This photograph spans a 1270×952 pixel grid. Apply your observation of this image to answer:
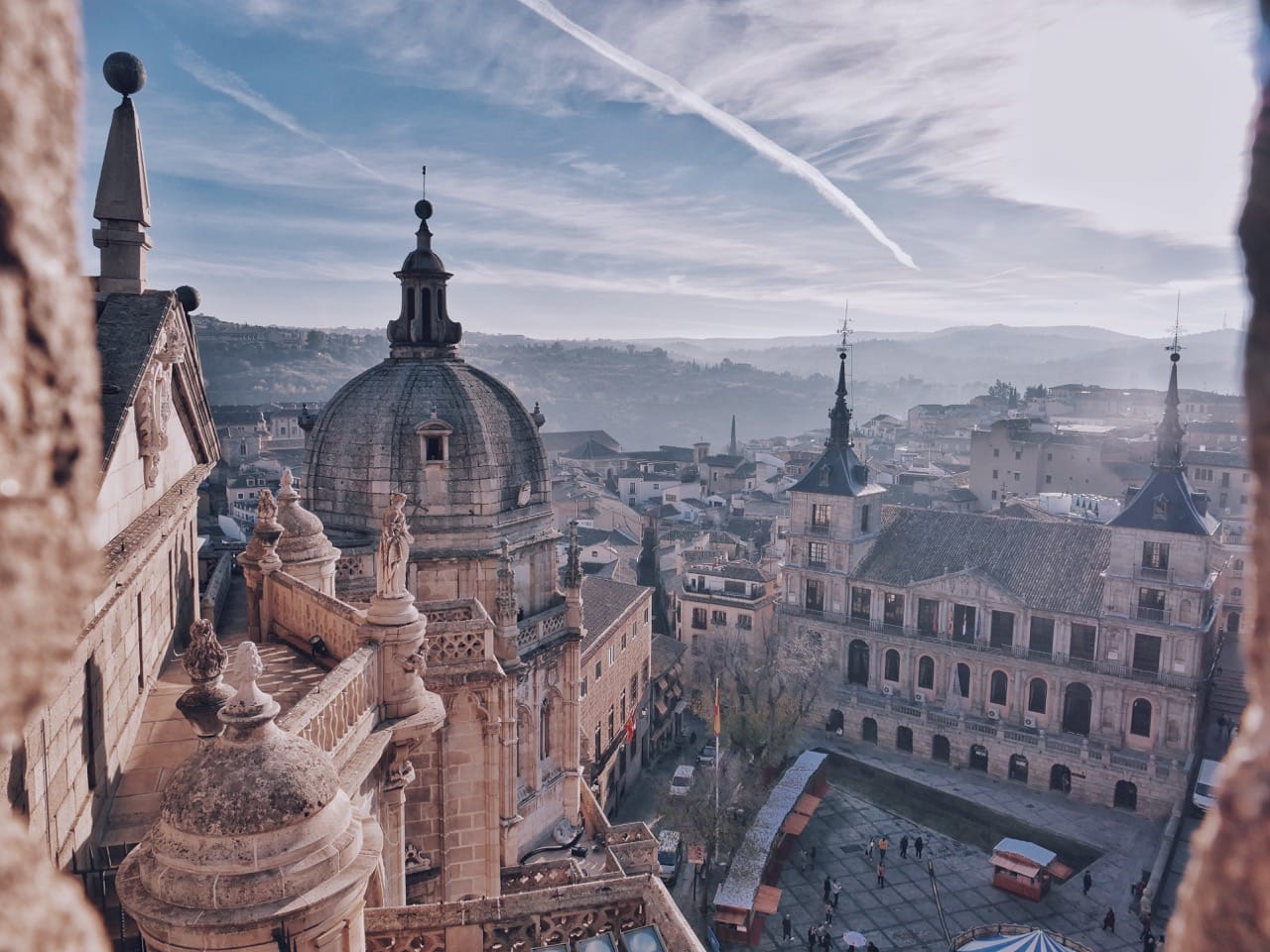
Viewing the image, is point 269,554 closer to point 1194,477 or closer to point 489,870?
point 489,870

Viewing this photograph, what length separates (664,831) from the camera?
41469 mm

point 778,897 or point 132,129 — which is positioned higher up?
point 132,129

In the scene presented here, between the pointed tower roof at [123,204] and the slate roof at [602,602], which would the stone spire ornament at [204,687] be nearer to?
the pointed tower roof at [123,204]

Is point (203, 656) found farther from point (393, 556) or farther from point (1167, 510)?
point (1167, 510)

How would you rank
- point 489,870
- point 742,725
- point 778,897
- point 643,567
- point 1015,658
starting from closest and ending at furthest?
1. point 489,870
2. point 778,897
3. point 742,725
4. point 1015,658
5. point 643,567

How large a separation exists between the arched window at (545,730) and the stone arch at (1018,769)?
96.0 ft

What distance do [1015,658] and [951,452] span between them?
8362 cm

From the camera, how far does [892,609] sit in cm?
5550

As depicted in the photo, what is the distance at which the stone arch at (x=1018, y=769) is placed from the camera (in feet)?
160

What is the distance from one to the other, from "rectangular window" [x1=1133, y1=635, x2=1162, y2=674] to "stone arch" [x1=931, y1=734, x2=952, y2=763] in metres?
9.93

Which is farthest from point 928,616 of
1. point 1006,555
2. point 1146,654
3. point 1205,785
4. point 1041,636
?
point 1205,785

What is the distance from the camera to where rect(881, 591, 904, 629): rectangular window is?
55.1m

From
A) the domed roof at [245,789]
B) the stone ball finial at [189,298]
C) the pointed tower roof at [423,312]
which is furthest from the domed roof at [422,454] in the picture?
the domed roof at [245,789]

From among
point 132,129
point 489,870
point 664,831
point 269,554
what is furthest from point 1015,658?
point 132,129
